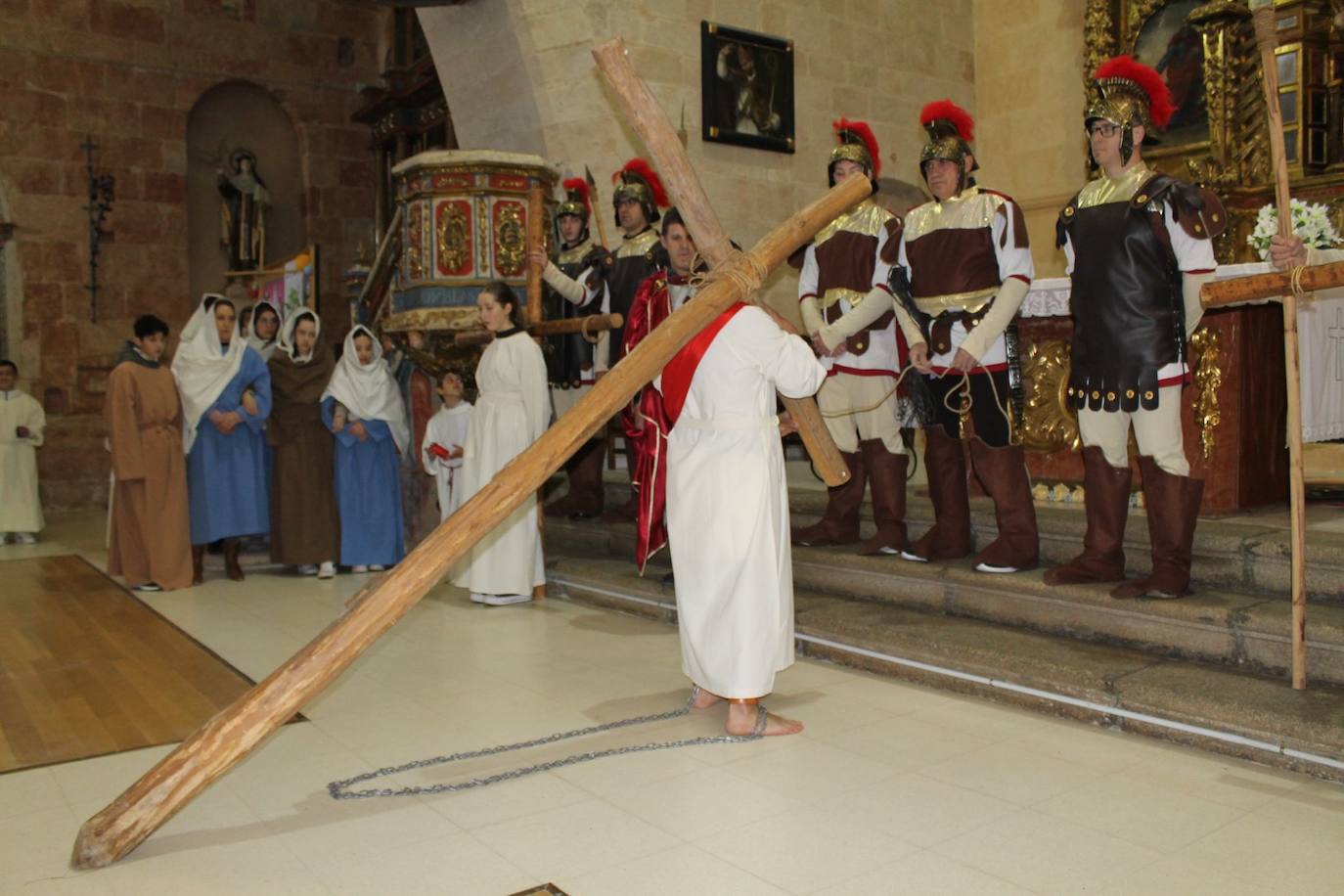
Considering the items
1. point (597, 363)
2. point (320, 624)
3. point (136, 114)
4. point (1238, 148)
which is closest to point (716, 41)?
point (597, 363)

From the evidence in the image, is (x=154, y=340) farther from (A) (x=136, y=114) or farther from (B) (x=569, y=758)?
(A) (x=136, y=114)

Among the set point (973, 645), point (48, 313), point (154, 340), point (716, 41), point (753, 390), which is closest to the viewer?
point (753, 390)

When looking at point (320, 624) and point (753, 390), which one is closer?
point (753, 390)

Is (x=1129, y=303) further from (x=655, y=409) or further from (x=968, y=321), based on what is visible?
(x=655, y=409)

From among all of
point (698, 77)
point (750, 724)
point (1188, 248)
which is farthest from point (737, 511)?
point (698, 77)

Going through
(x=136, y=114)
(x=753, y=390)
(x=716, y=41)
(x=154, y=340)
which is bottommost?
(x=753, y=390)

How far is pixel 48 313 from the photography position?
12.1 m

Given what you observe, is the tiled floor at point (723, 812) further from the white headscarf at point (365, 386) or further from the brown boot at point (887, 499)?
the white headscarf at point (365, 386)

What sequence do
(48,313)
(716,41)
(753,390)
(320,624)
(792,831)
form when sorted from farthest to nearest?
(48,313) < (716,41) < (320,624) < (753,390) < (792,831)

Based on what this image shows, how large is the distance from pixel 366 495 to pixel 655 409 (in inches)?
149

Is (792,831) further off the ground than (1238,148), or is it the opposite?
(1238,148)

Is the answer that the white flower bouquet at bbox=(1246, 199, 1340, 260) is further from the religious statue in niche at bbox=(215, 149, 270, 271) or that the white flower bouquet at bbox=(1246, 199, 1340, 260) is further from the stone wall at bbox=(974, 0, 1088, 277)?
the religious statue in niche at bbox=(215, 149, 270, 271)

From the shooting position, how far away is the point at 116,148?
1260 cm

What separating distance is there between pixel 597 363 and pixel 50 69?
28.7 feet
